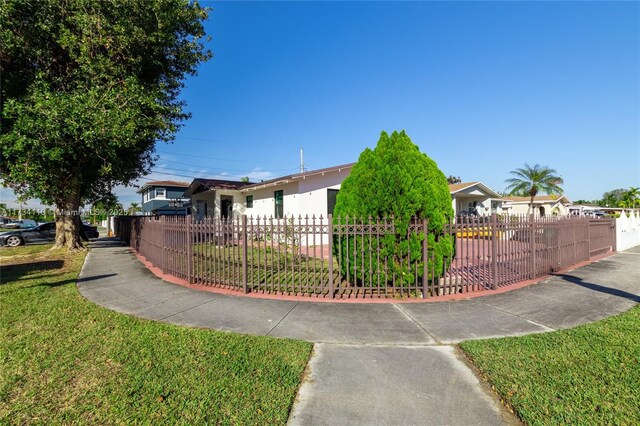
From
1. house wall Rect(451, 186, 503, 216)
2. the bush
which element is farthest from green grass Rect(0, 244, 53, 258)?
house wall Rect(451, 186, 503, 216)

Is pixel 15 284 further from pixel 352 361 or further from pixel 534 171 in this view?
pixel 534 171

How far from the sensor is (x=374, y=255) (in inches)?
251

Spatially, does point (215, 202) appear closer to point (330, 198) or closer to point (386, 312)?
point (330, 198)

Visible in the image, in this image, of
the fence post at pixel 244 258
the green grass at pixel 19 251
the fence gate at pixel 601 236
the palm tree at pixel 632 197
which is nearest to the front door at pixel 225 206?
the green grass at pixel 19 251

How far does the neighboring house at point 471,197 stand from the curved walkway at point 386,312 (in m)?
15.3

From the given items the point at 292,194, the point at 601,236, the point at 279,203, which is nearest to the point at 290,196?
the point at 292,194

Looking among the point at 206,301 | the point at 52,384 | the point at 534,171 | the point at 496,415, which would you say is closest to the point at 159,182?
the point at 206,301

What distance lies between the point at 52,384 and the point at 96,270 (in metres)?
7.86

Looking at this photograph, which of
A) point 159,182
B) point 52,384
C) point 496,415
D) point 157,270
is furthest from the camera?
point 159,182

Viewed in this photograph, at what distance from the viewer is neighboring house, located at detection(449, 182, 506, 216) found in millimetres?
22516

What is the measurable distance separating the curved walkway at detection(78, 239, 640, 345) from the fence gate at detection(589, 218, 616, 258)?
13.5ft

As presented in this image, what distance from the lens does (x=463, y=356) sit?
3707 millimetres

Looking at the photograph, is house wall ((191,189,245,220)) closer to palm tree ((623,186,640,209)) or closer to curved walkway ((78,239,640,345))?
curved walkway ((78,239,640,345))

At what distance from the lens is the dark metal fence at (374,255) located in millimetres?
6234
